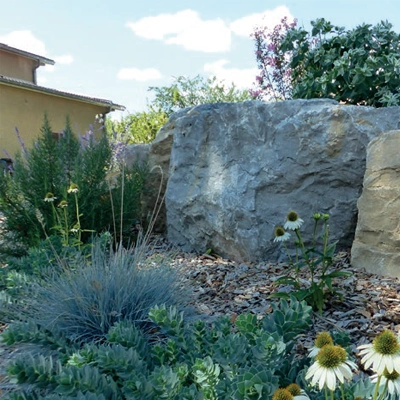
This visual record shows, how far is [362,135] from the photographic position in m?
4.19

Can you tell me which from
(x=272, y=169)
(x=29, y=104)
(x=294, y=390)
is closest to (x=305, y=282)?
(x=272, y=169)

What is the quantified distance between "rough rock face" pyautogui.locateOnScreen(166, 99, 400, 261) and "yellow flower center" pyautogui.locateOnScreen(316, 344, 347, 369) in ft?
9.56

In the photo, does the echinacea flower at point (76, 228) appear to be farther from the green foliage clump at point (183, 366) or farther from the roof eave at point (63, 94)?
the roof eave at point (63, 94)

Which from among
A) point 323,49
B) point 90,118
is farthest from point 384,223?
point 90,118

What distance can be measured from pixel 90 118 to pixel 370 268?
14.1 metres

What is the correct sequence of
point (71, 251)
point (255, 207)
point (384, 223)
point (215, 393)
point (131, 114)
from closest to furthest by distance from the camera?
point (215, 393) < point (384, 223) < point (71, 251) < point (255, 207) < point (131, 114)


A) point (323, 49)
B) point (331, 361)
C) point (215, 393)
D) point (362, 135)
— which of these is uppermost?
point (323, 49)

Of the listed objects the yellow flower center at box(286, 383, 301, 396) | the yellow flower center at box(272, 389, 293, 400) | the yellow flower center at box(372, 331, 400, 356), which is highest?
the yellow flower center at box(372, 331, 400, 356)

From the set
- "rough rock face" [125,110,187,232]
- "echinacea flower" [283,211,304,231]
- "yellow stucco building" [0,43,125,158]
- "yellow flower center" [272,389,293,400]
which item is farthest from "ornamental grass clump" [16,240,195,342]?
"yellow stucco building" [0,43,125,158]

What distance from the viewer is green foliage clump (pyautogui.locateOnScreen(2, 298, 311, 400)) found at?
1936 mm

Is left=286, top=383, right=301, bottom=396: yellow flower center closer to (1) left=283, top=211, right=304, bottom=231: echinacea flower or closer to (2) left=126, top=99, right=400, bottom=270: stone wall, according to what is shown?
(1) left=283, top=211, right=304, bottom=231: echinacea flower

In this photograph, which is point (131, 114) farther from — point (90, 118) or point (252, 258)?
point (252, 258)

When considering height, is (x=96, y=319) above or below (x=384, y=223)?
below

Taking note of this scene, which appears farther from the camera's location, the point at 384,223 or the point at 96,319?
the point at 384,223
